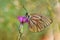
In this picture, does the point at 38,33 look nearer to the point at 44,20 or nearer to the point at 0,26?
the point at 44,20

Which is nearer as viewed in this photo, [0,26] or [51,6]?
[0,26]

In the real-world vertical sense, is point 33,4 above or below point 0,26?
above

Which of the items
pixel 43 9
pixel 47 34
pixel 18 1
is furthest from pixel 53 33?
pixel 18 1
